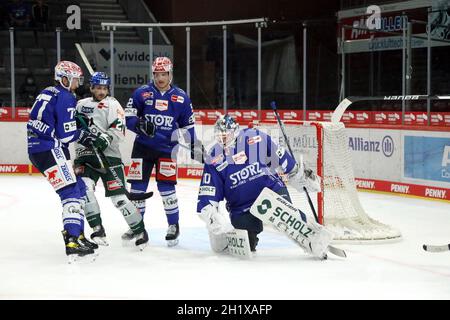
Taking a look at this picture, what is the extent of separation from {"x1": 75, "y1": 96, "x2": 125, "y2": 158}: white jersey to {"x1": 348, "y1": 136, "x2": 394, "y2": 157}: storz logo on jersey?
450 centimetres

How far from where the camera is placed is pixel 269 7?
17875 millimetres

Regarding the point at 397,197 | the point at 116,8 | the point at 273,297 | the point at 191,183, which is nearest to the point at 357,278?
the point at 273,297

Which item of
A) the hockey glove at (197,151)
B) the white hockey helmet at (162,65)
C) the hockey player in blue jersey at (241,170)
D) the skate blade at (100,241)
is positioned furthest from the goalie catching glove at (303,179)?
the skate blade at (100,241)

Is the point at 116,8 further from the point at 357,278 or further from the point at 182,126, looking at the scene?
the point at 357,278

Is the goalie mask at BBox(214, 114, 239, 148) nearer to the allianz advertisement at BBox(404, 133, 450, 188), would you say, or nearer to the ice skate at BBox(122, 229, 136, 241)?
the ice skate at BBox(122, 229, 136, 241)

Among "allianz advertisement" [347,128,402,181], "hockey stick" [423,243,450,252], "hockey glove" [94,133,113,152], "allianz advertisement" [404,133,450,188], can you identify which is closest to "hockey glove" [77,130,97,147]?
"hockey glove" [94,133,113,152]

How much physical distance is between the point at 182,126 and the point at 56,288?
7.14 feet

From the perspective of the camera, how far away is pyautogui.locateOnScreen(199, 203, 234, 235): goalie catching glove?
18.6 feet

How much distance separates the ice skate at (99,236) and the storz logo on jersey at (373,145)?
455cm

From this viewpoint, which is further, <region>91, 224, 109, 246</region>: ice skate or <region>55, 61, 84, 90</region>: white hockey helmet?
<region>91, 224, 109, 246</region>: ice skate

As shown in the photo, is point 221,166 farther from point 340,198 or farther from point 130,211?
point 340,198

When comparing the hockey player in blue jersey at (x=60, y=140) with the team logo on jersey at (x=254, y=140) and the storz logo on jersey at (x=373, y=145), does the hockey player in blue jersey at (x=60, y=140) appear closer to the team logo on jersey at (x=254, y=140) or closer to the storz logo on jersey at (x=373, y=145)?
the team logo on jersey at (x=254, y=140)

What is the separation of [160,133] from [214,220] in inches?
49.0

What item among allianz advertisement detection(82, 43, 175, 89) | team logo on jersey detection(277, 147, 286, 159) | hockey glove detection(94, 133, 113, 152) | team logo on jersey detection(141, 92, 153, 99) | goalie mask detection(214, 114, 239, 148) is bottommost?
team logo on jersey detection(277, 147, 286, 159)
